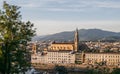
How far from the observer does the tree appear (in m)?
13.0

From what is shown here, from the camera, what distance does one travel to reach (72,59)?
104125 mm

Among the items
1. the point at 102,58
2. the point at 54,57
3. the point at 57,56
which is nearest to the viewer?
the point at 102,58

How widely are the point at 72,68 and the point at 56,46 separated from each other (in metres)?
32.2

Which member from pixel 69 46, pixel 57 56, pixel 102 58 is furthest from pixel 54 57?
pixel 102 58

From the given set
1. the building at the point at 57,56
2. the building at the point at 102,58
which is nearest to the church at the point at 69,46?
the building at the point at 57,56

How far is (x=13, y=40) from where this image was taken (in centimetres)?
1309

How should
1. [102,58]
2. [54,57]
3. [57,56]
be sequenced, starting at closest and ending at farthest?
[102,58], [57,56], [54,57]

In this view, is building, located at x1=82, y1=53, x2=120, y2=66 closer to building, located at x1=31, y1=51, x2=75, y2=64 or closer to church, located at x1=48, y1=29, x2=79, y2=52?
building, located at x1=31, y1=51, x2=75, y2=64

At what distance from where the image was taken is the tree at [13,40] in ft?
42.7

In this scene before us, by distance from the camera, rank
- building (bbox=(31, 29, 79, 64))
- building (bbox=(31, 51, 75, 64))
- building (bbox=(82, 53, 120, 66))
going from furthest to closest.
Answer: building (bbox=(31, 51, 75, 64))
building (bbox=(31, 29, 79, 64))
building (bbox=(82, 53, 120, 66))

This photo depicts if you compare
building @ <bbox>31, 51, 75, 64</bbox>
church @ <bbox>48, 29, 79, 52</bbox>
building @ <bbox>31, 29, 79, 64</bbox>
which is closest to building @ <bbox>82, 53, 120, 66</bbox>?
building @ <bbox>31, 29, 79, 64</bbox>

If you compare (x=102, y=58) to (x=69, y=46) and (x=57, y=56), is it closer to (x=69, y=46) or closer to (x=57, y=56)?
(x=57, y=56)

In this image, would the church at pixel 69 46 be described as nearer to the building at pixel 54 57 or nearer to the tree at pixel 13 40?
the building at pixel 54 57

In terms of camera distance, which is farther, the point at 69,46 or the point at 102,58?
the point at 69,46
